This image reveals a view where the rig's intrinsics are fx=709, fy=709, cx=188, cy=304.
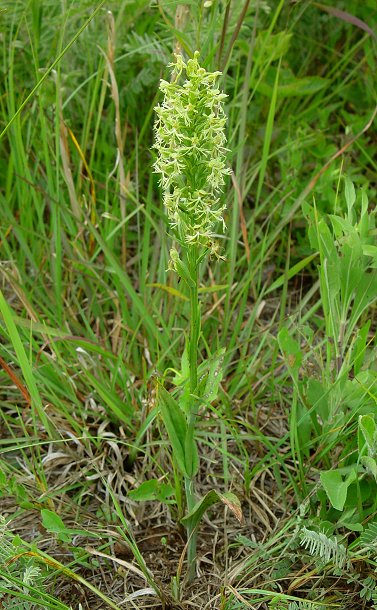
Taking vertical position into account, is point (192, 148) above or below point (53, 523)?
above

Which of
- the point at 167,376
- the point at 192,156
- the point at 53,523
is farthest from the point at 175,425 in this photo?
the point at 192,156

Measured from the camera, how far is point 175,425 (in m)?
1.57

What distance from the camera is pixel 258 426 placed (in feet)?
6.56

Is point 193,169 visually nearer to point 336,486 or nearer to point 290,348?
point 290,348

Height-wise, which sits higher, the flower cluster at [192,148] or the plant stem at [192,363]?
the flower cluster at [192,148]

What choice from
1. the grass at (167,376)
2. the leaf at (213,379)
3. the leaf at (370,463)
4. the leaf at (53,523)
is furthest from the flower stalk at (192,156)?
Result: the leaf at (53,523)

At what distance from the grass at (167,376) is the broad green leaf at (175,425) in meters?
0.08

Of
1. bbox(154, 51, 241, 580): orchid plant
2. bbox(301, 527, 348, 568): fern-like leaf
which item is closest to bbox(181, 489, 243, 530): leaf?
bbox(154, 51, 241, 580): orchid plant

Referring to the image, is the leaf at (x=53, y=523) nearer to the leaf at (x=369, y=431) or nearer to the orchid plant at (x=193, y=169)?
the orchid plant at (x=193, y=169)

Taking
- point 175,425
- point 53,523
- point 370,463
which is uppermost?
point 370,463

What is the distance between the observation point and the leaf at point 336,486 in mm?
1492

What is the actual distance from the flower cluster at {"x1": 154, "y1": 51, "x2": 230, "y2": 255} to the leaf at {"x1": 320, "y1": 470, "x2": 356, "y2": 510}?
1.89 feet

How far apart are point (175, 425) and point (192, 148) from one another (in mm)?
615

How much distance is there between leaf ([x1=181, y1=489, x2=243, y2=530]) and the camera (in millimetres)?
1475
